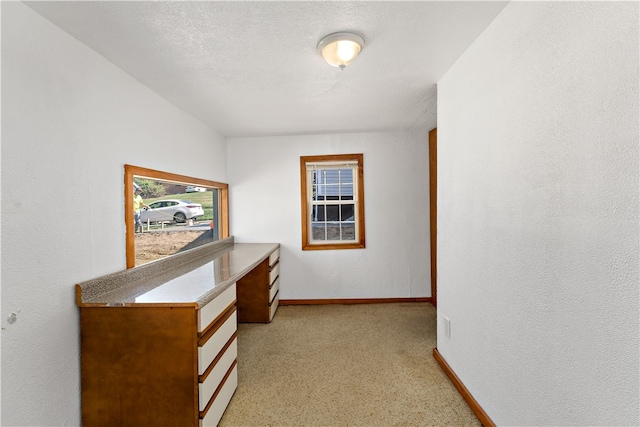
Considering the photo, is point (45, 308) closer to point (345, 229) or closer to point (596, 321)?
point (596, 321)

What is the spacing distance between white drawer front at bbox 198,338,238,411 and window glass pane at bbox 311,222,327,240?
220 cm

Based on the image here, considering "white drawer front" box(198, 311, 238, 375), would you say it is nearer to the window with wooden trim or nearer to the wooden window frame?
the wooden window frame

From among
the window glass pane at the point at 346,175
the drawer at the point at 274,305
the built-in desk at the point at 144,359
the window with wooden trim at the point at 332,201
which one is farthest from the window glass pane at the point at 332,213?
the built-in desk at the point at 144,359

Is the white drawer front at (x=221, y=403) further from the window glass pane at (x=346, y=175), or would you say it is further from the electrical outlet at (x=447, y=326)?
the window glass pane at (x=346, y=175)

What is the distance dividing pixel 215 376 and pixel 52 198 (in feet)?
4.33

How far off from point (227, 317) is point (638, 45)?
2286 mm

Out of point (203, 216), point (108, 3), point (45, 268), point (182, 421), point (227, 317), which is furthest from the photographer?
point (203, 216)

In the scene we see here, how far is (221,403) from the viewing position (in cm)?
186

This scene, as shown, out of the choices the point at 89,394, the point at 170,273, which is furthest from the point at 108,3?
the point at 89,394

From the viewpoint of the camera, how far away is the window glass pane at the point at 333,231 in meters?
4.14

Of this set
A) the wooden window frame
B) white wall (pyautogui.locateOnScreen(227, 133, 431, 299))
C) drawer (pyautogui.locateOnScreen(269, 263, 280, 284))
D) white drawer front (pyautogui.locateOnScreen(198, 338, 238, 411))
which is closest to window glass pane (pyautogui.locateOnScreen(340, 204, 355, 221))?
white wall (pyautogui.locateOnScreen(227, 133, 431, 299))

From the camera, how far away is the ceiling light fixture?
62.3 inches

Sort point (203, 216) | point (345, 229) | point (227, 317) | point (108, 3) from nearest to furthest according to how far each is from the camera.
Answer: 1. point (108, 3)
2. point (227, 317)
3. point (203, 216)
4. point (345, 229)

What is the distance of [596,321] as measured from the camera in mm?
996
